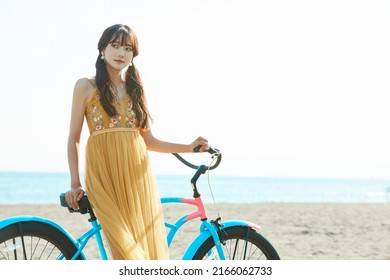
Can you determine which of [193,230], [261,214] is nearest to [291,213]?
[261,214]

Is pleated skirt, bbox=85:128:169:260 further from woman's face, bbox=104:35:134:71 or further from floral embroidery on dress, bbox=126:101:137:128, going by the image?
woman's face, bbox=104:35:134:71

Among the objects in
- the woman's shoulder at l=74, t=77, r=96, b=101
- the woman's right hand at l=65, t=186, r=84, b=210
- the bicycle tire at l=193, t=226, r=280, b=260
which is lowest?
the bicycle tire at l=193, t=226, r=280, b=260

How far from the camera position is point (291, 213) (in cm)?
995

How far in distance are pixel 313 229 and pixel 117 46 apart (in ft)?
19.1

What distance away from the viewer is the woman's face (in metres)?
2.79

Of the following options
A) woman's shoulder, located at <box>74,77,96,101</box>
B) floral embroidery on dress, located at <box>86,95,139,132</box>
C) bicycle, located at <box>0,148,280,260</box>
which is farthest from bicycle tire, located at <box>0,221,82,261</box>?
woman's shoulder, located at <box>74,77,96,101</box>

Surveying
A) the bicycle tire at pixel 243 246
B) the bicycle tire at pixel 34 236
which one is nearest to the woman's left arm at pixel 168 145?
the bicycle tire at pixel 243 246

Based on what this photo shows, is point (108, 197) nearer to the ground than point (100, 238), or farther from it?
farther from it

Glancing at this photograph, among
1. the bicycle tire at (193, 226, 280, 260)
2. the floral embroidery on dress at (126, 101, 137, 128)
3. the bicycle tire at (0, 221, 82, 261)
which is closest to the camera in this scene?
the bicycle tire at (0, 221, 82, 261)

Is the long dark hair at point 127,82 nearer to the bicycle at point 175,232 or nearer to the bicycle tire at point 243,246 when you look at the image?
the bicycle at point 175,232

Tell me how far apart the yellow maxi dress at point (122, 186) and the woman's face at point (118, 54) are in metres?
0.19

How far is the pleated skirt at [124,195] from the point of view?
2721 millimetres

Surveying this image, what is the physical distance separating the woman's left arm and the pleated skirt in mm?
137
